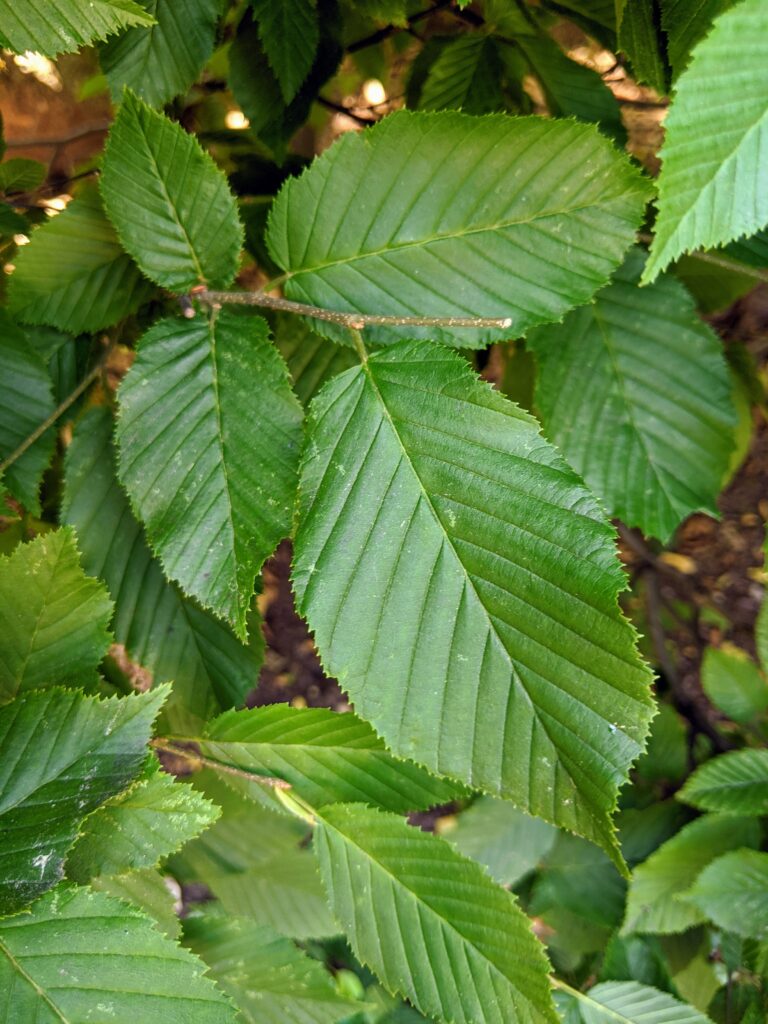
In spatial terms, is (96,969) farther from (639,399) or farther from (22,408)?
(639,399)

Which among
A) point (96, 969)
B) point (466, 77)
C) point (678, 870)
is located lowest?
point (96, 969)

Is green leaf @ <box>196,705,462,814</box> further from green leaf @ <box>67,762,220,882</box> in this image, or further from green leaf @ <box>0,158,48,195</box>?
green leaf @ <box>0,158,48,195</box>

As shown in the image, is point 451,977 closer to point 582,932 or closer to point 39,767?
point 39,767

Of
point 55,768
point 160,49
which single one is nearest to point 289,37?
point 160,49

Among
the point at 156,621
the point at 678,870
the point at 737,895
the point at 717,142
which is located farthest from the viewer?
the point at 678,870

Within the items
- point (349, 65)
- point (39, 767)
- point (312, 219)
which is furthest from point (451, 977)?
point (349, 65)

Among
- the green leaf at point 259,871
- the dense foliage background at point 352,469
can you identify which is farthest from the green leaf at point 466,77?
the green leaf at point 259,871

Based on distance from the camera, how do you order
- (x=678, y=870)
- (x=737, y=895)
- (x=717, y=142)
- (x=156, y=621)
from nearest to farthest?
1. (x=717, y=142)
2. (x=156, y=621)
3. (x=737, y=895)
4. (x=678, y=870)
